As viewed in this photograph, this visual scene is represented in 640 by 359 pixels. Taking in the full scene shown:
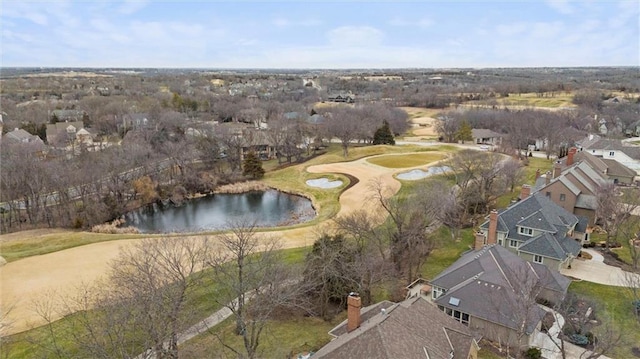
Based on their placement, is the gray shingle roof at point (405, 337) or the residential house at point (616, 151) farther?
the residential house at point (616, 151)

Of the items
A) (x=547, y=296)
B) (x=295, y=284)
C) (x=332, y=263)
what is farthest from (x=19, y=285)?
(x=547, y=296)

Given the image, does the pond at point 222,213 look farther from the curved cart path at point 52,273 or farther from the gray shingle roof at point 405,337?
the gray shingle roof at point 405,337

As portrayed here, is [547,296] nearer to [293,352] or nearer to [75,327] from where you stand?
[293,352]

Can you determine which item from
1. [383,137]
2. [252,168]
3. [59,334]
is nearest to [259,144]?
[252,168]

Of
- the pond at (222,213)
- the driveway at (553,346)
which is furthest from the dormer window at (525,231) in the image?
the pond at (222,213)

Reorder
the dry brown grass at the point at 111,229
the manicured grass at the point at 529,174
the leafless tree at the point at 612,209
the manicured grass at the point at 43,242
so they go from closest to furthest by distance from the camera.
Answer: the leafless tree at the point at 612,209 < the manicured grass at the point at 43,242 < the dry brown grass at the point at 111,229 < the manicured grass at the point at 529,174

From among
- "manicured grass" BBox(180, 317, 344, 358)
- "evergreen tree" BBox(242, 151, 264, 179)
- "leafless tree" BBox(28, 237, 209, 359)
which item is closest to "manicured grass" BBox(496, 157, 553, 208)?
"manicured grass" BBox(180, 317, 344, 358)
